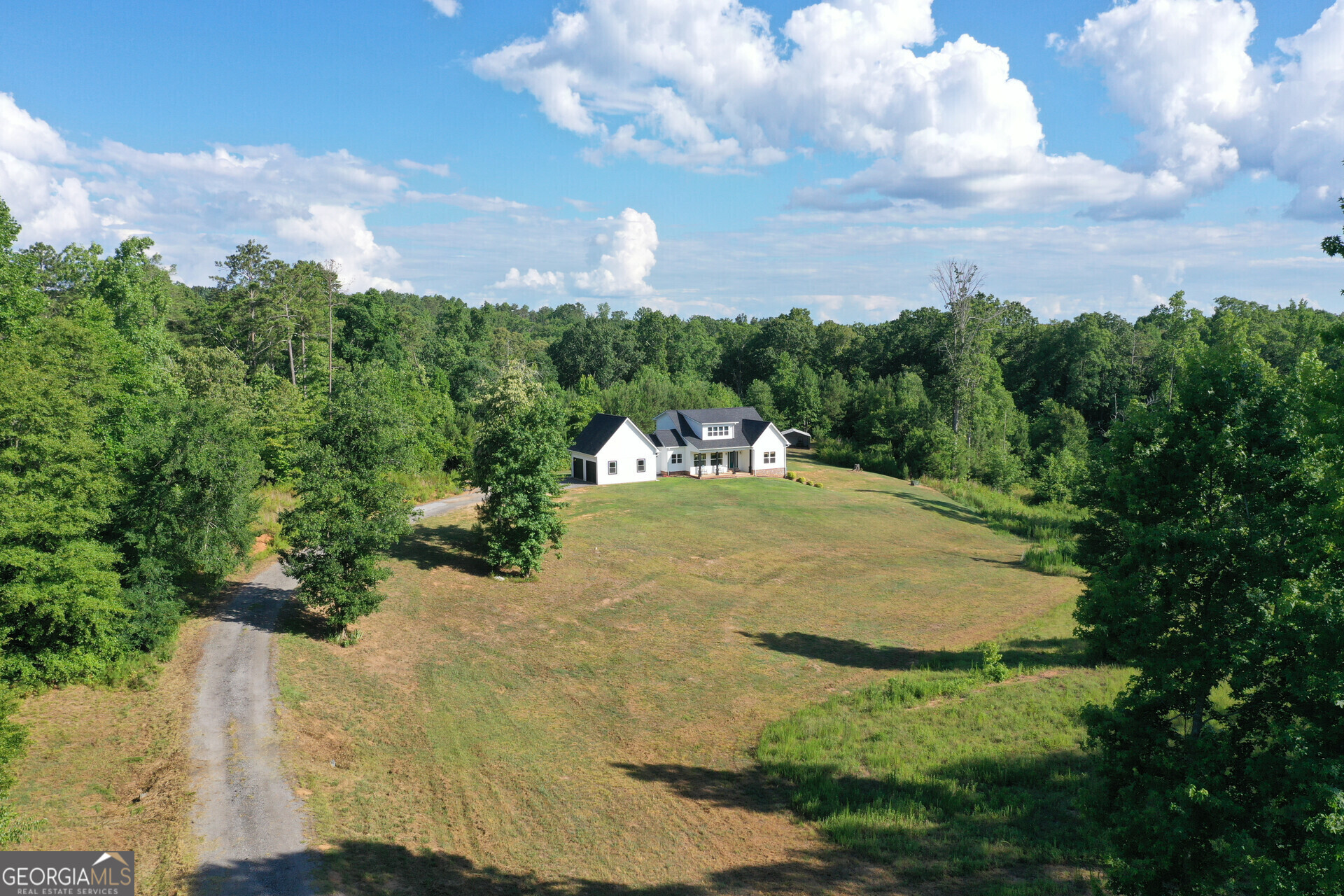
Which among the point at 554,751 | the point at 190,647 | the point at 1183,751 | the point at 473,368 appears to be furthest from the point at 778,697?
the point at 473,368

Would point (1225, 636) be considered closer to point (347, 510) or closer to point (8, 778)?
point (8, 778)

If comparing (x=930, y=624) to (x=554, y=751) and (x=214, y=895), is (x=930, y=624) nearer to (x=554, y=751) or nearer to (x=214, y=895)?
(x=554, y=751)

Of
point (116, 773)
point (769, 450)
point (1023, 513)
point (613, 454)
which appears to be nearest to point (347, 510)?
point (116, 773)

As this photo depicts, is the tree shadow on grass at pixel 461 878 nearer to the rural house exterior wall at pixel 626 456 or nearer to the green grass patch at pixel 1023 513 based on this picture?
the green grass patch at pixel 1023 513

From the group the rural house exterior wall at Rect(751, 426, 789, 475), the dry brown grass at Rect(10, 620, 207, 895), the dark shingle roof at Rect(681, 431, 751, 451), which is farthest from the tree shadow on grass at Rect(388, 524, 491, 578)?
the rural house exterior wall at Rect(751, 426, 789, 475)

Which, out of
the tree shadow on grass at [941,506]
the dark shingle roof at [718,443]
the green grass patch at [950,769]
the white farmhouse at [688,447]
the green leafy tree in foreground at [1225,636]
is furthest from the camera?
the dark shingle roof at [718,443]

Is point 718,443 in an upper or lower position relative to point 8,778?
upper

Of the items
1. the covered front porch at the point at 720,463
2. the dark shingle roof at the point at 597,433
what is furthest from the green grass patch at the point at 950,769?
the covered front porch at the point at 720,463
